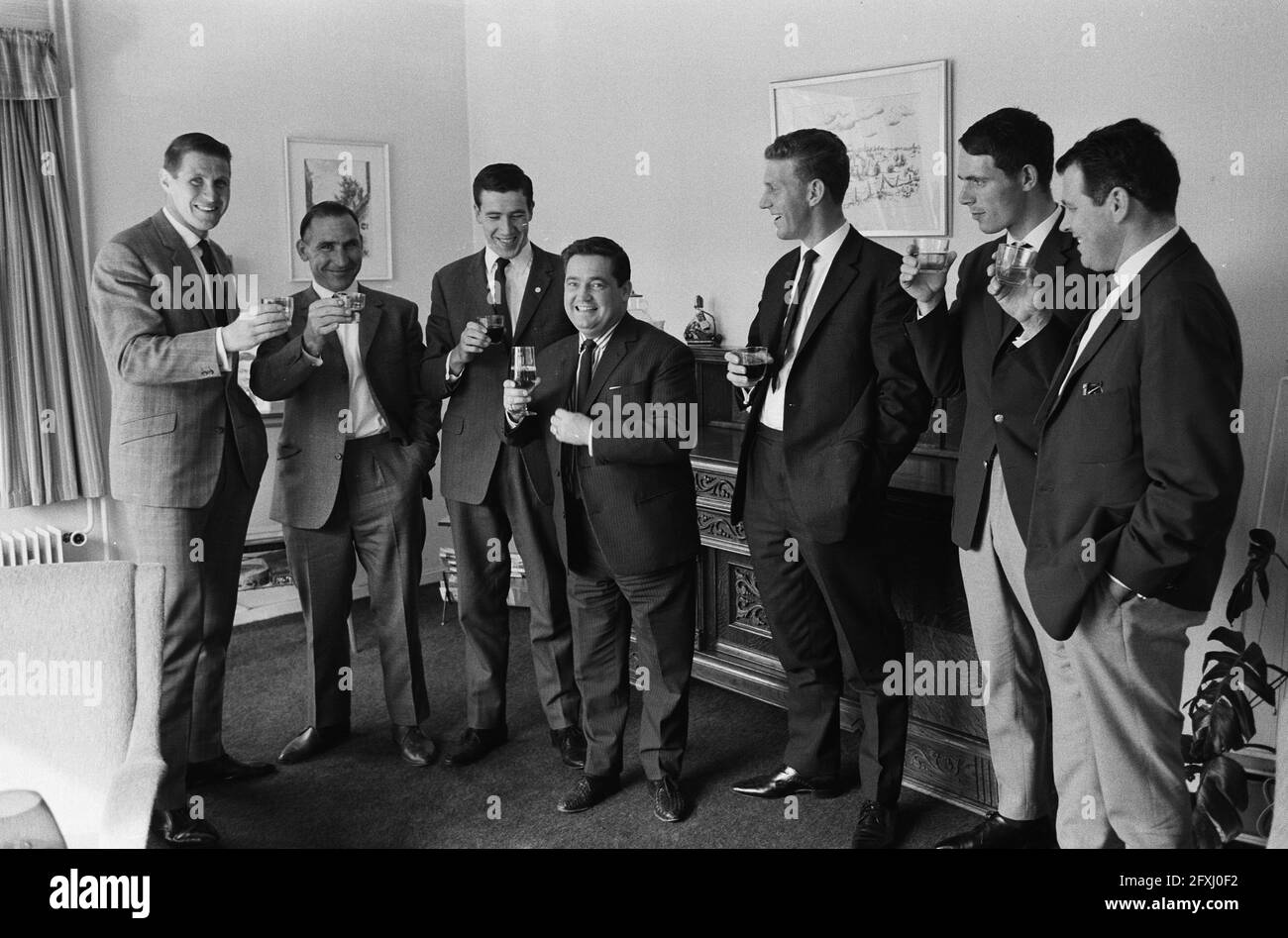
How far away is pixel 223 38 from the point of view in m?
5.06

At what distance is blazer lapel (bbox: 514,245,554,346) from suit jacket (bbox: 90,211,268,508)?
90 centimetres

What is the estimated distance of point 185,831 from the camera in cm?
325

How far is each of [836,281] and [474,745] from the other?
78.0 inches

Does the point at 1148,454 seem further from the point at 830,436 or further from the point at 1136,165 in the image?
the point at 830,436

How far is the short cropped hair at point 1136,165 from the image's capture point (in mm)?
2385

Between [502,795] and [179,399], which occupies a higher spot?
[179,399]

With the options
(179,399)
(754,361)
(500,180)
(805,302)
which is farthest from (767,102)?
(179,399)

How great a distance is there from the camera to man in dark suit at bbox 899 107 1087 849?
2758mm

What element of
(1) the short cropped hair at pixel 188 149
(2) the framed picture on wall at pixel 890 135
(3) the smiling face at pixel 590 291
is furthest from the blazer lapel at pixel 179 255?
(2) the framed picture on wall at pixel 890 135

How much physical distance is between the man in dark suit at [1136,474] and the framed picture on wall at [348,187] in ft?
12.4

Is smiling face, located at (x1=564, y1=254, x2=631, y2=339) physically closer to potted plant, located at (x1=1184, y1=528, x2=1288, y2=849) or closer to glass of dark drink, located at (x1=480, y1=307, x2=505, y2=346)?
glass of dark drink, located at (x1=480, y1=307, x2=505, y2=346)
